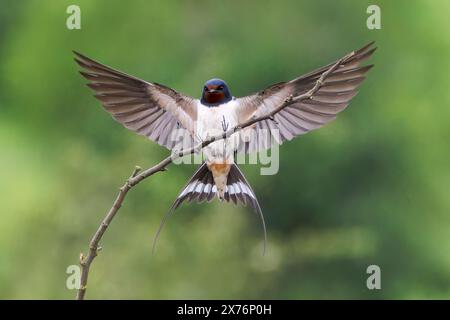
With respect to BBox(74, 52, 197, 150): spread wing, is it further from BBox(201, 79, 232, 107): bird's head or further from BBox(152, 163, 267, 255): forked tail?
BBox(152, 163, 267, 255): forked tail

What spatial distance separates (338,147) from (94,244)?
7273 millimetres

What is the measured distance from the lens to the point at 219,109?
11.8 feet

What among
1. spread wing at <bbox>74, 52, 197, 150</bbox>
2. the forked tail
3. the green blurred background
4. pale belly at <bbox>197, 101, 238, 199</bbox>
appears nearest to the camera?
the forked tail

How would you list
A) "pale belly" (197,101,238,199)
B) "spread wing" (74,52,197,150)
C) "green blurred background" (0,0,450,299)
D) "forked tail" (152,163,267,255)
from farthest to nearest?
"green blurred background" (0,0,450,299), "spread wing" (74,52,197,150), "pale belly" (197,101,238,199), "forked tail" (152,163,267,255)

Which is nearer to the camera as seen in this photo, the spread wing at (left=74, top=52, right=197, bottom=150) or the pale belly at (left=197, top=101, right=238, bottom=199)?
the pale belly at (left=197, top=101, right=238, bottom=199)

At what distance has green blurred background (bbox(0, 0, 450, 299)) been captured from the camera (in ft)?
22.7

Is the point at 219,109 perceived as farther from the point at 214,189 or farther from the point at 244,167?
the point at 244,167

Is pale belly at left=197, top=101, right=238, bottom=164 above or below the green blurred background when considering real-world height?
below

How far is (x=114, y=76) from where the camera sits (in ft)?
12.0

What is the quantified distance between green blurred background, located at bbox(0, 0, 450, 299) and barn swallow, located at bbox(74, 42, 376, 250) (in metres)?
2.91

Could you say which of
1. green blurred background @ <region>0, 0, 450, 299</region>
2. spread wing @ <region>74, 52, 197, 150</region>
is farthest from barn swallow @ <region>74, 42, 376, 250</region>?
green blurred background @ <region>0, 0, 450, 299</region>

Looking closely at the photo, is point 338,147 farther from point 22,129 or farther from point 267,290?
point 22,129

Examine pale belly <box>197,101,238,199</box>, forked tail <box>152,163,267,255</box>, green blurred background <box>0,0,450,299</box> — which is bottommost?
forked tail <box>152,163,267,255</box>

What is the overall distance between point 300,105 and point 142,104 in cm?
61
